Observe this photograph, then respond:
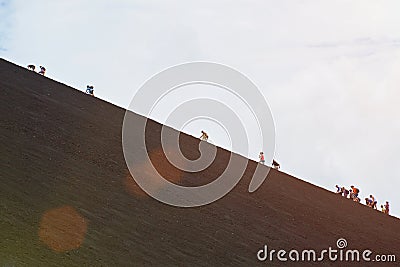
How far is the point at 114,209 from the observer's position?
43.2 ft

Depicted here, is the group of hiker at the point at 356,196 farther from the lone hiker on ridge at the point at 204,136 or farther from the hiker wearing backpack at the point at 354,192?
the lone hiker on ridge at the point at 204,136

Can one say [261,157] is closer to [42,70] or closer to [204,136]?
[204,136]

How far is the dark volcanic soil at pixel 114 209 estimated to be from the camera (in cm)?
1061

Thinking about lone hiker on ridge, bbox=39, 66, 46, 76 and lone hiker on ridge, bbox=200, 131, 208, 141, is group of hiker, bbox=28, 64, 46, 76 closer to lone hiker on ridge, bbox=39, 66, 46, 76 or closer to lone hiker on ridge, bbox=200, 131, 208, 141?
lone hiker on ridge, bbox=39, 66, 46, 76

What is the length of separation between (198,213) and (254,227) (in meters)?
1.56

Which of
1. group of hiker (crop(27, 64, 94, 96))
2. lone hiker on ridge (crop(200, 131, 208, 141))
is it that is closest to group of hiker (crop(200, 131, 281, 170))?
lone hiker on ridge (crop(200, 131, 208, 141))

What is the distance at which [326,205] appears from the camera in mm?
20016
